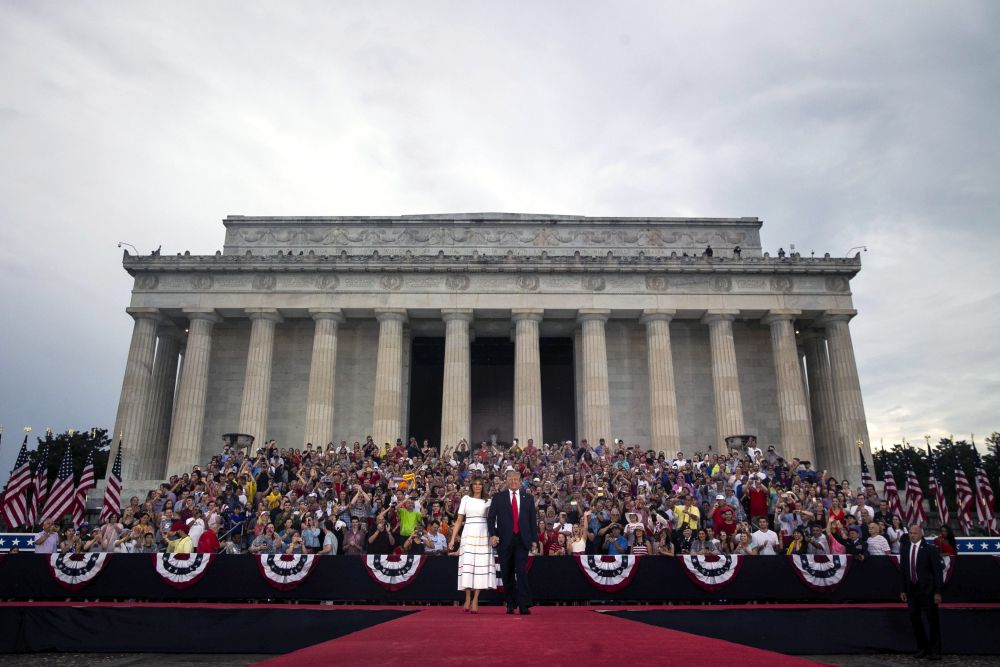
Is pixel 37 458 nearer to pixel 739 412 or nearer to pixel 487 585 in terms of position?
pixel 739 412

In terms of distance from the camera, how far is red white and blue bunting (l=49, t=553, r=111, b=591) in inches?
597

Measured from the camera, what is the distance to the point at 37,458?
57844 mm

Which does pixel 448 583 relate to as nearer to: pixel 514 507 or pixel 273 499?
pixel 514 507

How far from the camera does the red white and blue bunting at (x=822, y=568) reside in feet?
49.4

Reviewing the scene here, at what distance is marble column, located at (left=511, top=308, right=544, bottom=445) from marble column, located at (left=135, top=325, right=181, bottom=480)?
20925 millimetres

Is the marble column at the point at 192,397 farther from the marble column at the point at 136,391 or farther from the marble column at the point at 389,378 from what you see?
the marble column at the point at 389,378

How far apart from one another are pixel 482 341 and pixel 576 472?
20300 mm

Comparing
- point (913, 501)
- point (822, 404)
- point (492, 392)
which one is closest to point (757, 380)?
point (822, 404)

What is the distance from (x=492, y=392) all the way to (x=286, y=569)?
114 ft

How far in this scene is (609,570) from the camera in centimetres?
1498

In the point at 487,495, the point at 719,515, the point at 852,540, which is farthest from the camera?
the point at 719,515

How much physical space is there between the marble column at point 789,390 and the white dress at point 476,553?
30.9 meters

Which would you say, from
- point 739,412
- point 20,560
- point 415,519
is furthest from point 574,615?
point 739,412

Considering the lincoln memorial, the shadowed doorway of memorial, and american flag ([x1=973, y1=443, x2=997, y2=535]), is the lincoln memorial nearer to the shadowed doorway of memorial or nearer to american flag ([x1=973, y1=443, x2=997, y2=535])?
the shadowed doorway of memorial
